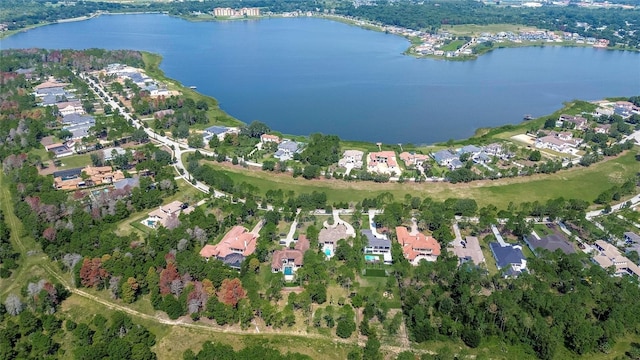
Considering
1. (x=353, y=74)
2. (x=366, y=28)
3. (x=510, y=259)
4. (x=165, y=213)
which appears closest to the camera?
(x=510, y=259)

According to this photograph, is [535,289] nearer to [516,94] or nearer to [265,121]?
[265,121]

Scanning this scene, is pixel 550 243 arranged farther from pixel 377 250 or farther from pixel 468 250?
pixel 377 250

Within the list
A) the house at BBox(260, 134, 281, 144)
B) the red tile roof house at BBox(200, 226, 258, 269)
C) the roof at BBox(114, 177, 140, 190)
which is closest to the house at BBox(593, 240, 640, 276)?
the red tile roof house at BBox(200, 226, 258, 269)

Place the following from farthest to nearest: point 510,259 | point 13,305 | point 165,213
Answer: point 165,213
point 510,259
point 13,305

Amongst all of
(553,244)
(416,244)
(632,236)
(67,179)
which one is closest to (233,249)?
(416,244)

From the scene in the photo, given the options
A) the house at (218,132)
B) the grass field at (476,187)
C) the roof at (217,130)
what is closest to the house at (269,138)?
the house at (218,132)


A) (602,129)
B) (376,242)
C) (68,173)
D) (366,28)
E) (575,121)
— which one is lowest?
(68,173)

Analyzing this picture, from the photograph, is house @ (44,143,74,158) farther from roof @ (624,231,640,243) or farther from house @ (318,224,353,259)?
roof @ (624,231,640,243)

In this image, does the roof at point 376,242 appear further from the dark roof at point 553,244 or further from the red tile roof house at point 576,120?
the red tile roof house at point 576,120
